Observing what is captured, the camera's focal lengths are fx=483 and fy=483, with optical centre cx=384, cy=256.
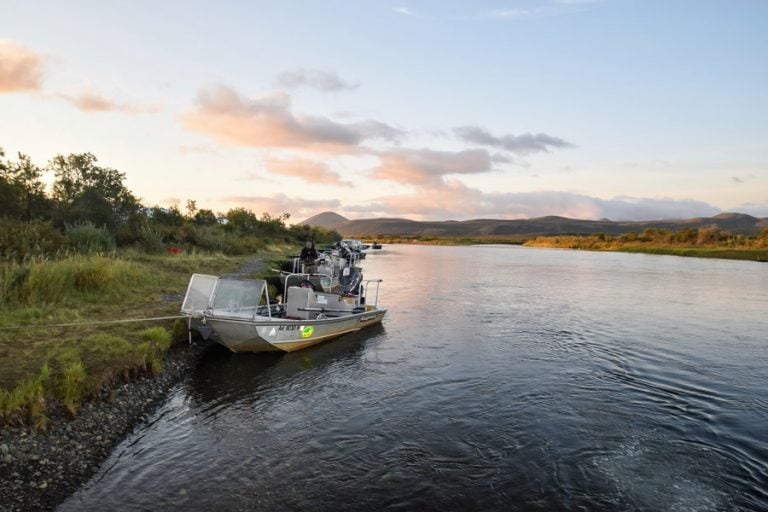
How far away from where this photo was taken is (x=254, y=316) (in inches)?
569

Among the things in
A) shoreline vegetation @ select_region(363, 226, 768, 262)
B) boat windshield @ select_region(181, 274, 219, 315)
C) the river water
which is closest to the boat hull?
the river water

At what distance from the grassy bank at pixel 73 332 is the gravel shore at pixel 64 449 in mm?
291

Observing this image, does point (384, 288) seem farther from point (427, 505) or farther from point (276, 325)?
point (427, 505)

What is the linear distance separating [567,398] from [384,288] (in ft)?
82.4

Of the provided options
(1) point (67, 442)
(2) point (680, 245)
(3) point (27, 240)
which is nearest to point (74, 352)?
(1) point (67, 442)

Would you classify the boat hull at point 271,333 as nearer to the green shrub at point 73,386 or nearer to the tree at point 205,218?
the green shrub at point 73,386

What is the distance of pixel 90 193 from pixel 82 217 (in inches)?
190

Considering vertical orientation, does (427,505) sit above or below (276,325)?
below

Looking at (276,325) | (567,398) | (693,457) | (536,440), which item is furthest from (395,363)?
(693,457)

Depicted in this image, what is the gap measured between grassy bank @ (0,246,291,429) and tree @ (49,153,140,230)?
19.3m

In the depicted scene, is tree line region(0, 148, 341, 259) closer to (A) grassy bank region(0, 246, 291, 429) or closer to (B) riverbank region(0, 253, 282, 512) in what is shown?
(A) grassy bank region(0, 246, 291, 429)

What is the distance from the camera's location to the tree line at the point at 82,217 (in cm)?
2130

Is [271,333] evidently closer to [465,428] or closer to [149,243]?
[465,428]

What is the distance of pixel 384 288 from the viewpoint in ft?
122
